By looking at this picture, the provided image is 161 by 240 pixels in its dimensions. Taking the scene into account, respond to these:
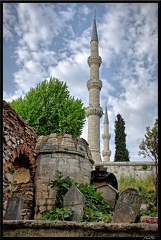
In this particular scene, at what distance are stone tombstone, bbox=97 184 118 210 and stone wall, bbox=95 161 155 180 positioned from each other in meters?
9.08

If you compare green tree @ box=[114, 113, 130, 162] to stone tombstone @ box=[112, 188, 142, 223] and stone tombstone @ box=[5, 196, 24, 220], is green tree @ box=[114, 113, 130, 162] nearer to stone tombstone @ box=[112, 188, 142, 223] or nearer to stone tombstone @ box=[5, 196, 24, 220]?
stone tombstone @ box=[112, 188, 142, 223]

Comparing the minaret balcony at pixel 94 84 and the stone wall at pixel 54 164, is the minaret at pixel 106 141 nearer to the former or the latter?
the minaret balcony at pixel 94 84

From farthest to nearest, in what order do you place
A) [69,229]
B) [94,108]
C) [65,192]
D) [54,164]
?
[94,108]
[54,164]
[65,192]
[69,229]

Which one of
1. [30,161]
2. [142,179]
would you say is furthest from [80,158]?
[142,179]

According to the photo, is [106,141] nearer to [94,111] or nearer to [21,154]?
[94,111]

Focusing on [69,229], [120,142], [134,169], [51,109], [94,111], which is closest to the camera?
[69,229]

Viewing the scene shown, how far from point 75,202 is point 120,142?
20632mm

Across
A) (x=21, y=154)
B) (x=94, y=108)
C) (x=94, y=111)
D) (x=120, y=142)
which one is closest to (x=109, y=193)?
(x=21, y=154)

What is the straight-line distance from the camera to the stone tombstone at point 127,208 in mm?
5473

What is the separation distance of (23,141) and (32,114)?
848 centimetres

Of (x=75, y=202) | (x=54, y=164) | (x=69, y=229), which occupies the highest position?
(x=54, y=164)

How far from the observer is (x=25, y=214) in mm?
7797

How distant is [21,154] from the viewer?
737 centimetres

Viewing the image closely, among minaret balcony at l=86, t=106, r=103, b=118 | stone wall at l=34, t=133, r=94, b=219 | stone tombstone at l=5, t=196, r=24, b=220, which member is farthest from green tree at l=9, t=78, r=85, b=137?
minaret balcony at l=86, t=106, r=103, b=118
